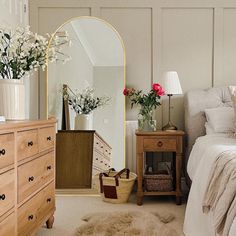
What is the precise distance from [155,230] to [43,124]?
114 cm

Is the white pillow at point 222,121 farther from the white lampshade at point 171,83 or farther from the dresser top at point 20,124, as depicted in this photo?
the dresser top at point 20,124

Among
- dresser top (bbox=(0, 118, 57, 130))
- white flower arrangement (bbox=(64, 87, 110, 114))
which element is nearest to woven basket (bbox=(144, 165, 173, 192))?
white flower arrangement (bbox=(64, 87, 110, 114))

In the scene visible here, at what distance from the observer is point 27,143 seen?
2.23 metres

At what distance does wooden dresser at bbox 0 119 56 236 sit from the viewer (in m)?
1.88

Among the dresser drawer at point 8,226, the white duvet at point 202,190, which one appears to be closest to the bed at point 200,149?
the white duvet at point 202,190

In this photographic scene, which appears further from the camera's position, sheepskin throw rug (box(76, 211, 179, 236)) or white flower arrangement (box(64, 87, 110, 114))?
white flower arrangement (box(64, 87, 110, 114))

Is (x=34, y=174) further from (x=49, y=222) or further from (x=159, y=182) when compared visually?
(x=159, y=182)

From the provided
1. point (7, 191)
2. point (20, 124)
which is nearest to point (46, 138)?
point (20, 124)

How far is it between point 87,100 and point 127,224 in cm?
151

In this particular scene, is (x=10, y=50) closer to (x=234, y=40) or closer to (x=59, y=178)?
(x=59, y=178)

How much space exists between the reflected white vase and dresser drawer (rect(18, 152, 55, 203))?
1.05 meters

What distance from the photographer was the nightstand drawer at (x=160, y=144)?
3.50 metres

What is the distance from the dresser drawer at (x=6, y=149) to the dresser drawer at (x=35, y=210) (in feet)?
1.22

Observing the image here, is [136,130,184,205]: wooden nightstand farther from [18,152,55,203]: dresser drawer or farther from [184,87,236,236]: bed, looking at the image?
[18,152,55,203]: dresser drawer
